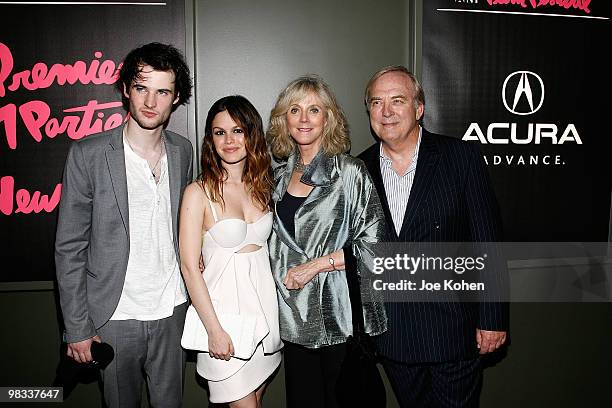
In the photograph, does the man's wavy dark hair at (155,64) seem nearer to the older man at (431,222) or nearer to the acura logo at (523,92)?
the older man at (431,222)

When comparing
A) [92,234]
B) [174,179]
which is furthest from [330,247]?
[92,234]

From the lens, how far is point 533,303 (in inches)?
123

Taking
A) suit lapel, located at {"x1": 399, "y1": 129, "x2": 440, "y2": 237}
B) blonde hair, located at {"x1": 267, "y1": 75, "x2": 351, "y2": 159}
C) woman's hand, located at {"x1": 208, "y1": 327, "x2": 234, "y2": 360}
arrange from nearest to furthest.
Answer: woman's hand, located at {"x1": 208, "y1": 327, "x2": 234, "y2": 360} → suit lapel, located at {"x1": 399, "y1": 129, "x2": 440, "y2": 237} → blonde hair, located at {"x1": 267, "y1": 75, "x2": 351, "y2": 159}

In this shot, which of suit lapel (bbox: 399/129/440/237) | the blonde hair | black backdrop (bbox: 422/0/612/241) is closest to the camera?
suit lapel (bbox: 399/129/440/237)

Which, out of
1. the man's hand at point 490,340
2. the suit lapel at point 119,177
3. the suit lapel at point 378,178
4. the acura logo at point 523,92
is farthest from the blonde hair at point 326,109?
the acura logo at point 523,92

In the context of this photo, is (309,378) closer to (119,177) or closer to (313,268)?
(313,268)

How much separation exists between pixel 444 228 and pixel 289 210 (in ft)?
2.27

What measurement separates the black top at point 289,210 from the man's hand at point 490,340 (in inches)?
38.6

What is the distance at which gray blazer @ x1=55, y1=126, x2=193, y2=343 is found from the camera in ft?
6.73

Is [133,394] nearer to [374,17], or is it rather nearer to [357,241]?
[357,241]

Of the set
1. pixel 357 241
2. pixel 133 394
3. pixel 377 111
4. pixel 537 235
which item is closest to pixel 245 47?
pixel 377 111

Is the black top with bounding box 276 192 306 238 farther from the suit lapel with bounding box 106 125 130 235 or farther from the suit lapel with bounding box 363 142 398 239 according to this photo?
the suit lapel with bounding box 106 125 130 235

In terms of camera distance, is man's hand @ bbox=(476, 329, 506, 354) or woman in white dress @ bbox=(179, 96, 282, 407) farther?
man's hand @ bbox=(476, 329, 506, 354)

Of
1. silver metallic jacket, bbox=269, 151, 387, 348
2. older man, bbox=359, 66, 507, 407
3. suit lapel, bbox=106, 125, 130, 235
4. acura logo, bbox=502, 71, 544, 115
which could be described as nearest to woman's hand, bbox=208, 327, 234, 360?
silver metallic jacket, bbox=269, 151, 387, 348
